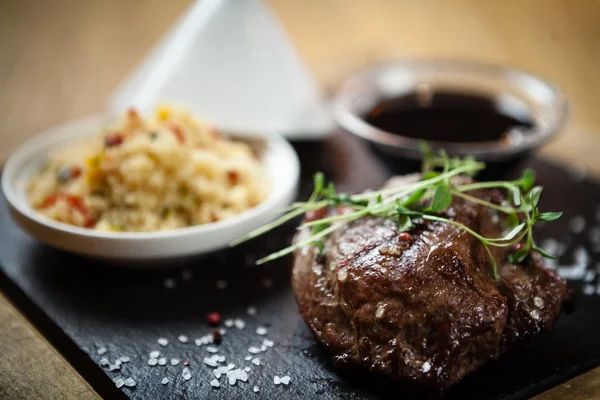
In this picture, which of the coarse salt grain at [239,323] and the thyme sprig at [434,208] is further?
the coarse salt grain at [239,323]

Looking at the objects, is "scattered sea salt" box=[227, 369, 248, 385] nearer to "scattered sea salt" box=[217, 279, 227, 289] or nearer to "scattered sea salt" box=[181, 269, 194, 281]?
"scattered sea salt" box=[217, 279, 227, 289]

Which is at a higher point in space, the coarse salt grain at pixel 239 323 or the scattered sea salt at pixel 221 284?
the coarse salt grain at pixel 239 323

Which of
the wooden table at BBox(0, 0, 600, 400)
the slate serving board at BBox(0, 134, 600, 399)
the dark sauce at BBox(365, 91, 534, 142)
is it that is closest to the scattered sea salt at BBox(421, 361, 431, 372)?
the slate serving board at BBox(0, 134, 600, 399)

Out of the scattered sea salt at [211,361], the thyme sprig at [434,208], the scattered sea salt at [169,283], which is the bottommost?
the scattered sea salt at [169,283]

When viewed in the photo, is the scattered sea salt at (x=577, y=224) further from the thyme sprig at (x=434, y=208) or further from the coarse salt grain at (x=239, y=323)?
the coarse salt grain at (x=239, y=323)

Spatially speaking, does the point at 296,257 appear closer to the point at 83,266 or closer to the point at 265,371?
the point at 265,371

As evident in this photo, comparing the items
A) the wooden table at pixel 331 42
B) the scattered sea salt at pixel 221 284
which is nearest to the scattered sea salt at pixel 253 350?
the scattered sea salt at pixel 221 284

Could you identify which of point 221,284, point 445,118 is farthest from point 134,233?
point 445,118
